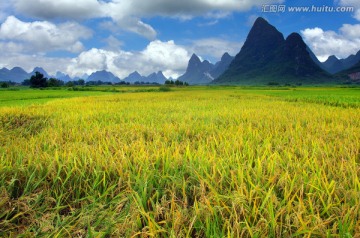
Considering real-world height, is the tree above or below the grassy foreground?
above

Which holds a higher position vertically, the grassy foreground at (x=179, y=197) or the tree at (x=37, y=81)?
the tree at (x=37, y=81)

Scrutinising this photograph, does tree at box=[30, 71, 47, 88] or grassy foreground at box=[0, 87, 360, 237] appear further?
tree at box=[30, 71, 47, 88]

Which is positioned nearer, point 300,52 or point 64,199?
point 64,199

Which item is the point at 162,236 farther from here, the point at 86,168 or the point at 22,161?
the point at 22,161

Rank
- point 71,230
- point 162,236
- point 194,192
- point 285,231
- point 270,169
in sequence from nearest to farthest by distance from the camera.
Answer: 1. point 285,231
2. point 162,236
3. point 71,230
4. point 194,192
5. point 270,169

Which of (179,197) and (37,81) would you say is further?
(37,81)

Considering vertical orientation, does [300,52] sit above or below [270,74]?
above

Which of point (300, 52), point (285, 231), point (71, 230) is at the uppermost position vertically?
point (300, 52)

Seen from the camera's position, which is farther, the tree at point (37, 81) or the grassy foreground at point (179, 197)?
the tree at point (37, 81)

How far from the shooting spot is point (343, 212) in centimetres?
142

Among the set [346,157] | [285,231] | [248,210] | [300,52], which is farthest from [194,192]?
[300,52]

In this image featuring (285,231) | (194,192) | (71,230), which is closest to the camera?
(285,231)

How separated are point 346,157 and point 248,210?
5.21 ft

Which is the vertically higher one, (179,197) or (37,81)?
(37,81)
